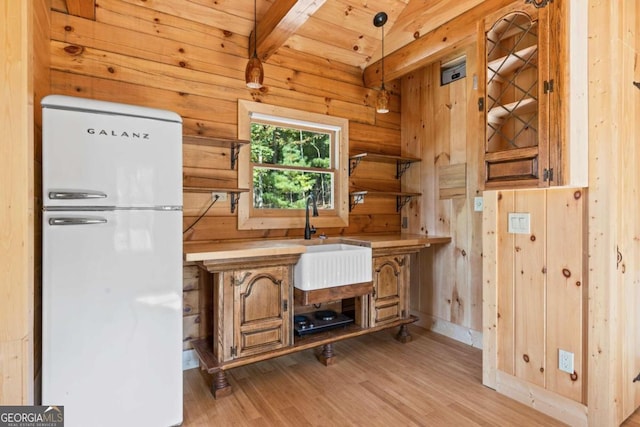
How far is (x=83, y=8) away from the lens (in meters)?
2.26

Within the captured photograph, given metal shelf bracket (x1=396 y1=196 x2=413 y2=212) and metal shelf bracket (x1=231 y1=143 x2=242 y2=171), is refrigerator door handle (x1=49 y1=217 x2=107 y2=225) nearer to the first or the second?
metal shelf bracket (x1=231 y1=143 x2=242 y2=171)

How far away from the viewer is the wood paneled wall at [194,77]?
231 cm

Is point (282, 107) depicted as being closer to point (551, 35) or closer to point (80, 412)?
point (551, 35)

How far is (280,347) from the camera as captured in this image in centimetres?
245

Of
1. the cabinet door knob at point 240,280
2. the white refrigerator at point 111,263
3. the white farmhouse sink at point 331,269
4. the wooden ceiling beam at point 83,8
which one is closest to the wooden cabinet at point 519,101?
the white farmhouse sink at point 331,269

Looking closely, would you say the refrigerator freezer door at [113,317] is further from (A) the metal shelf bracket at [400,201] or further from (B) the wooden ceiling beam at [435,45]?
(A) the metal shelf bracket at [400,201]

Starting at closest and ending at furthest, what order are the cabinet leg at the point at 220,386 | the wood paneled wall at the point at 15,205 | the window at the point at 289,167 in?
the wood paneled wall at the point at 15,205, the cabinet leg at the point at 220,386, the window at the point at 289,167

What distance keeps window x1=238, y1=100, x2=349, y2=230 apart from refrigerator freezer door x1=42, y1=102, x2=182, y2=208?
995mm

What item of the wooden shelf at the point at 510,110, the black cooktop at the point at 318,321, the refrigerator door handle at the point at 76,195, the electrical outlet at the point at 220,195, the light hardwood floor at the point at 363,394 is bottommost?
the light hardwood floor at the point at 363,394

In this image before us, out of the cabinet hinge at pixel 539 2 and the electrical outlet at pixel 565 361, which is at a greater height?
the cabinet hinge at pixel 539 2

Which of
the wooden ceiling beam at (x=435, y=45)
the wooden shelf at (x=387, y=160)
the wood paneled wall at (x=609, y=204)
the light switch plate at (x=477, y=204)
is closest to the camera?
the wood paneled wall at (x=609, y=204)

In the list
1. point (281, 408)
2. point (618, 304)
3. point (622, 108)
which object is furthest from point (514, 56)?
point (281, 408)

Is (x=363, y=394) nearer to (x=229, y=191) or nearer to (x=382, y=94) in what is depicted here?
(x=229, y=191)

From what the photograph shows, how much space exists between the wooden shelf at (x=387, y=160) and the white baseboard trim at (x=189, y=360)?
2186 millimetres
